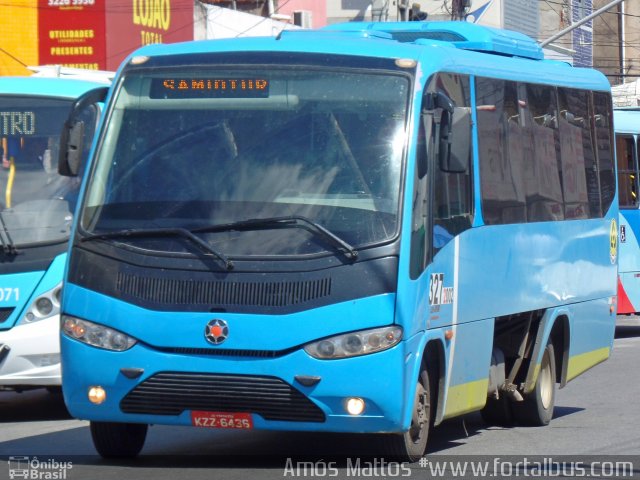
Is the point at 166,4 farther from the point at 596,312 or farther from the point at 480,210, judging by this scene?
the point at 480,210

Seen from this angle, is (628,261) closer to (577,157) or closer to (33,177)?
(577,157)

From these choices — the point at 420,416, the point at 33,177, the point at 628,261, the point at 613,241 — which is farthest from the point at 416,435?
the point at 628,261

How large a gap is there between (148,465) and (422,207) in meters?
2.42

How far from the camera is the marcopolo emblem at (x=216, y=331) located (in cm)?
779

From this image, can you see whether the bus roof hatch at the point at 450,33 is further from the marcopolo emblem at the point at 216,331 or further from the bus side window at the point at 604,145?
the marcopolo emblem at the point at 216,331

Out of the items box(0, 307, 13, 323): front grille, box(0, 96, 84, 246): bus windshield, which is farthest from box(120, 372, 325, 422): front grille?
box(0, 96, 84, 246): bus windshield

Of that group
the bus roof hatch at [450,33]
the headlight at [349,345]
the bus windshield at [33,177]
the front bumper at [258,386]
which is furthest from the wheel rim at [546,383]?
the bus windshield at [33,177]

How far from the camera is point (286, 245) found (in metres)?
7.88

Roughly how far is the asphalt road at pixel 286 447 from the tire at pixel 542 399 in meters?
0.10

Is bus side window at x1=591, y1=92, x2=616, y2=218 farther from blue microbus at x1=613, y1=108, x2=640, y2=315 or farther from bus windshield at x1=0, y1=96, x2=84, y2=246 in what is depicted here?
blue microbus at x1=613, y1=108, x2=640, y2=315

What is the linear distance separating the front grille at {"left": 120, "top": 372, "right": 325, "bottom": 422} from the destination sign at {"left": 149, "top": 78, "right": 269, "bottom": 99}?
72.6 inches

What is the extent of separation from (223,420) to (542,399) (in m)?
4.00

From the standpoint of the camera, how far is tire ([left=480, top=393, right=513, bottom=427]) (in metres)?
11.0

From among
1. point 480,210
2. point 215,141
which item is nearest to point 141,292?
point 215,141
